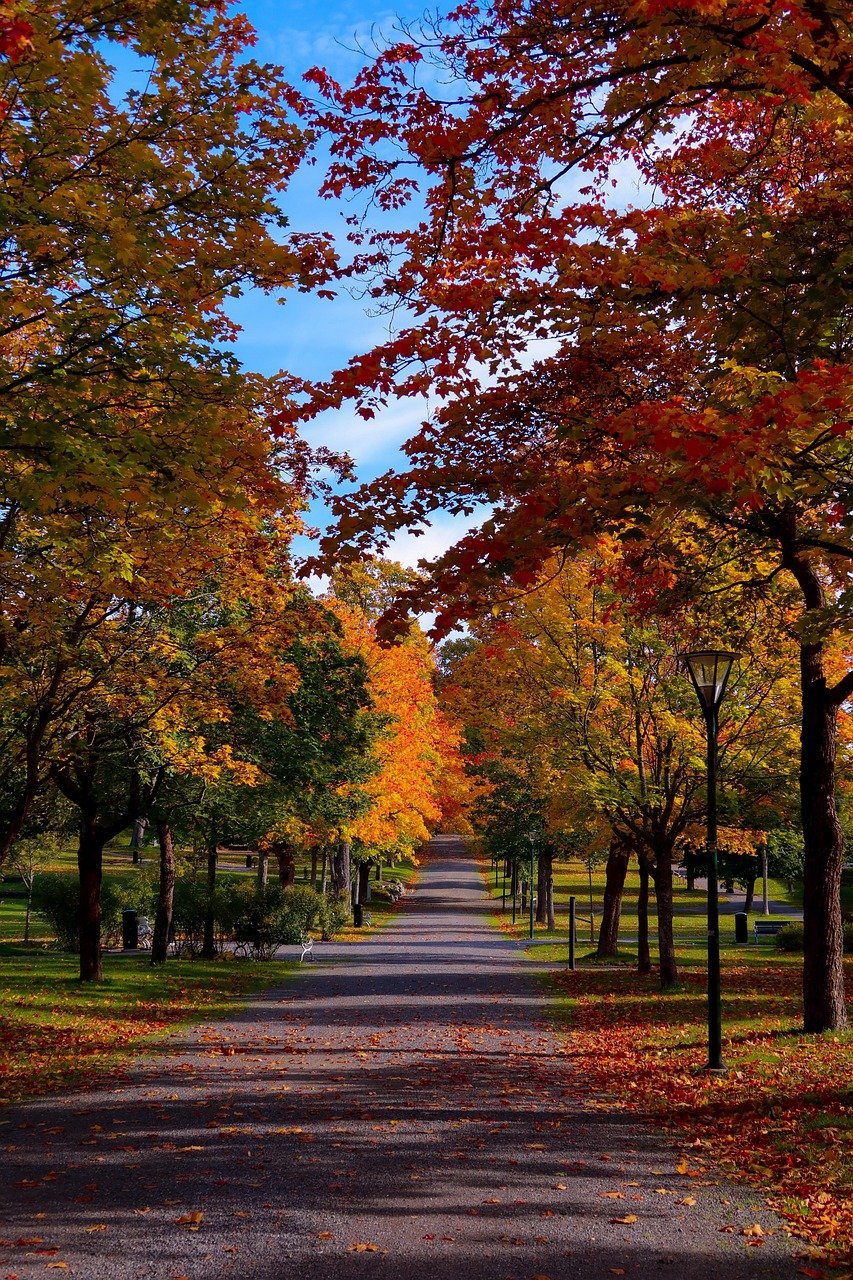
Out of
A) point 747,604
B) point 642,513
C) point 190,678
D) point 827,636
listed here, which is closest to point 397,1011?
point 190,678

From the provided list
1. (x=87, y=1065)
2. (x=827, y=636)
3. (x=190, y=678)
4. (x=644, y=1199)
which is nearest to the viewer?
(x=644, y=1199)

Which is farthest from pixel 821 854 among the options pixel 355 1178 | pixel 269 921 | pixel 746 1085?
pixel 269 921

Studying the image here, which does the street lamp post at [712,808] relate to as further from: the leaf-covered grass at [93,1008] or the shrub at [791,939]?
the shrub at [791,939]

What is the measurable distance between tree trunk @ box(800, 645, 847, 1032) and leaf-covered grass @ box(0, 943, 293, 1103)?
25.8 feet

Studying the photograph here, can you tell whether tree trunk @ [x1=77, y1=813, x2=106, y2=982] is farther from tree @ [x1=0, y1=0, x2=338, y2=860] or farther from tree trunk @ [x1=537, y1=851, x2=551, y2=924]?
tree trunk @ [x1=537, y1=851, x2=551, y2=924]

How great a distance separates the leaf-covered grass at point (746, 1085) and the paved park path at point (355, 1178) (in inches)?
13.3

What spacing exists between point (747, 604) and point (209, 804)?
11.8 meters

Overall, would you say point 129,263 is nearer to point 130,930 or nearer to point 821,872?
point 821,872

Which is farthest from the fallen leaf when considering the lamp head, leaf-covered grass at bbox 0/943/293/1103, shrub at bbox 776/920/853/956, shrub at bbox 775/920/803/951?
shrub at bbox 775/920/803/951

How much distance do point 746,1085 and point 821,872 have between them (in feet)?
10.6

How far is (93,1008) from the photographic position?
50.3 ft

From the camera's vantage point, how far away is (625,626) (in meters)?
16.9

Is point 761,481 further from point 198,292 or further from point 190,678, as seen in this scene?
point 190,678

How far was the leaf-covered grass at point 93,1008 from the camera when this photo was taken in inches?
431
